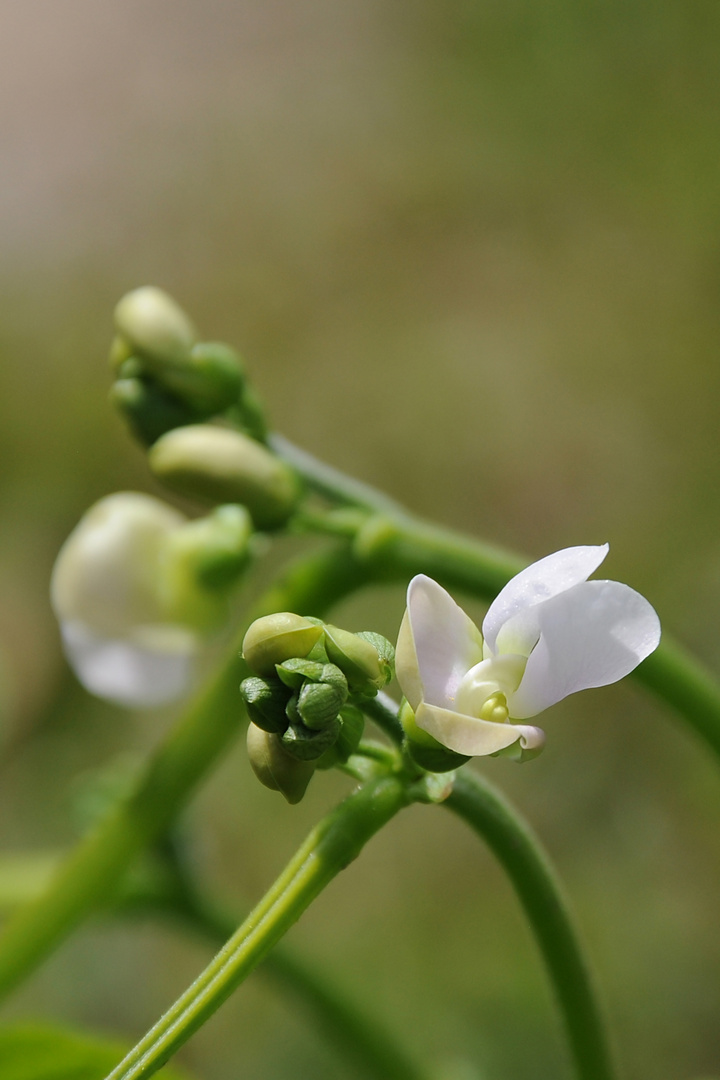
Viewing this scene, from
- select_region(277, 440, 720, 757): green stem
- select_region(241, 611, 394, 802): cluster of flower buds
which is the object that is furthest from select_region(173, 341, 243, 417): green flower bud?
select_region(241, 611, 394, 802): cluster of flower buds

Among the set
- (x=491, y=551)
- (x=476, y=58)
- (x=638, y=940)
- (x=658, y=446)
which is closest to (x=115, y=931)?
(x=638, y=940)

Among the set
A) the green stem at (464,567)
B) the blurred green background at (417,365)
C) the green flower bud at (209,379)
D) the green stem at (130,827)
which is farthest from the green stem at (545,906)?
the blurred green background at (417,365)

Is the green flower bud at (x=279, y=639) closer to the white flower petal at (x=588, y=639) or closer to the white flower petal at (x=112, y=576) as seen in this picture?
the white flower petal at (x=588, y=639)

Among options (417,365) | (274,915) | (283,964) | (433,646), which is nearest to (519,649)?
(433,646)

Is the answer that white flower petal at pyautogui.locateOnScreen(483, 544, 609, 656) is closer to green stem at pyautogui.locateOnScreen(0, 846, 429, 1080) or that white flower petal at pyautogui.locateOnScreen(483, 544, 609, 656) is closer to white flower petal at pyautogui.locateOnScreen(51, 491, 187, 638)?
white flower petal at pyautogui.locateOnScreen(51, 491, 187, 638)

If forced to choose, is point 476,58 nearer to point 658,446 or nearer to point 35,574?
point 658,446

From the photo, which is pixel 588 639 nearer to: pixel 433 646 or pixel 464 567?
pixel 433 646
